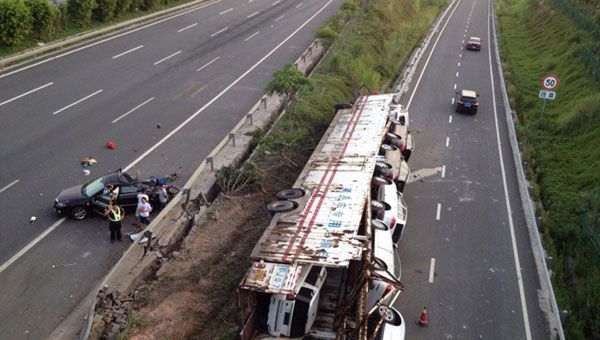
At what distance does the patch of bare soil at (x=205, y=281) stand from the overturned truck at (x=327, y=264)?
1540 millimetres

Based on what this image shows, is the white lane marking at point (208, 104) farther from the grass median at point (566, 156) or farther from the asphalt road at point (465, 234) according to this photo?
the grass median at point (566, 156)

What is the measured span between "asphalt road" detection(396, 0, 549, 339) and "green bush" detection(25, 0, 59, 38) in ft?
80.3

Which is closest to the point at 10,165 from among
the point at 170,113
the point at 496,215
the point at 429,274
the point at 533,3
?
the point at 170,113

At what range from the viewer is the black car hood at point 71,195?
17.9 m

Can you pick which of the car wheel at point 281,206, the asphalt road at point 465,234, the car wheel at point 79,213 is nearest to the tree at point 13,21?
the car wheel at point 79,213

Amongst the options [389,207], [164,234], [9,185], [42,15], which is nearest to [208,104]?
[9,185]

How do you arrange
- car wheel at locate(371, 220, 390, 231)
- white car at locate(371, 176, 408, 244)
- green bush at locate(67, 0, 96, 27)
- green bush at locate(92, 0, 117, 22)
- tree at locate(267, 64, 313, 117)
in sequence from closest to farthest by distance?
car wheel at locate(371, 220, 390, 231)
white car at locate(371, 176, 408, 244)
tree at locate(267, 64, 313, 117)
green bush at locate(67, 0, 96, 27)
green bush at locate(92, 0, 117, 22)

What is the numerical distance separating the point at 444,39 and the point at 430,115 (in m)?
24.4

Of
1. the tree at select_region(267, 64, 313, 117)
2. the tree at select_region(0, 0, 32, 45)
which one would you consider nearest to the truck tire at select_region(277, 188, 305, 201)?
the tree at select_region(267, 64, 313, 117)

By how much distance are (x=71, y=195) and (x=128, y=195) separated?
1867mm

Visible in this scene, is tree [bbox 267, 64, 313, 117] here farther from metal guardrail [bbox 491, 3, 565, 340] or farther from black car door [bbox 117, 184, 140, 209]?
metal guardrail [bbox 491, 3, 565, 340]

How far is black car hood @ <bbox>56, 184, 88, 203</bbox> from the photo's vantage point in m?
17.9

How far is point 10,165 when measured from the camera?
67.7 ft

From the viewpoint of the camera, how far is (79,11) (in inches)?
1527
